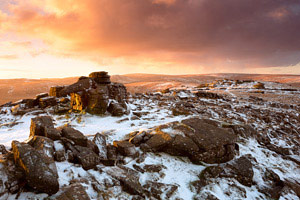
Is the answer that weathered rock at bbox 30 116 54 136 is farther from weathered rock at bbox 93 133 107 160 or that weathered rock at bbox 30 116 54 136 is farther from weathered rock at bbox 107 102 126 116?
weathered rock at bbox 107 102 126 116

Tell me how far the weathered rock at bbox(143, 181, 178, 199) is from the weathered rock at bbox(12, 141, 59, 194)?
4.36 metres

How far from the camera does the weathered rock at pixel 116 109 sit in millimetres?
18281

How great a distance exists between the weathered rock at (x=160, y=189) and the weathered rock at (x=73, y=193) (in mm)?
3189

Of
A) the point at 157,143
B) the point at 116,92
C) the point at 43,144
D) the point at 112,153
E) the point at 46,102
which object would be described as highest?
the point at 116,92

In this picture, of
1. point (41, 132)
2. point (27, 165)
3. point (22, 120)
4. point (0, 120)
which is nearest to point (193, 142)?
point (27, 165)

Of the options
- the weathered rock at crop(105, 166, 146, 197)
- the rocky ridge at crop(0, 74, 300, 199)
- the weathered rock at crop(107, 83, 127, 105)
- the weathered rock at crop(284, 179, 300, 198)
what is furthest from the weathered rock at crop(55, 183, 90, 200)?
the weathered rock at crop(107, 83, 127, 105)

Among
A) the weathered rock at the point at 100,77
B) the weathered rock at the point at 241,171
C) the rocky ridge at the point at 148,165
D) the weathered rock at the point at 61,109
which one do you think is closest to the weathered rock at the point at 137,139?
the rocky ridge at the point at 148,165

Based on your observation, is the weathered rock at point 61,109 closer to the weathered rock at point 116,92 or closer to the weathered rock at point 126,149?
the weathered rock at point 116,92

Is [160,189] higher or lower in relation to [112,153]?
lower

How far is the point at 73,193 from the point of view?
5.85m

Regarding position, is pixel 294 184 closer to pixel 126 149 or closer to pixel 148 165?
pixel 148 165

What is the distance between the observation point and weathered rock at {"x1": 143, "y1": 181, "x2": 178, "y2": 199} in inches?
294

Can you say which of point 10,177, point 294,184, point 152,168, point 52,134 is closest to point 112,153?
point 152,168

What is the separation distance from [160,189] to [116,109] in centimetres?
1229
